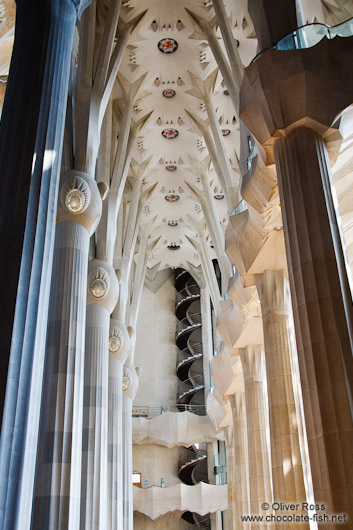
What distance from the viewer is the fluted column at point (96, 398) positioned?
12.4m

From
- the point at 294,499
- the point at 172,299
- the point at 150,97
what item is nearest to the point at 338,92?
the point at 294,499

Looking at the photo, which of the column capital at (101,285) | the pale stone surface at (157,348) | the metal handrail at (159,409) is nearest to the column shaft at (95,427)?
the column capital at (101,285)

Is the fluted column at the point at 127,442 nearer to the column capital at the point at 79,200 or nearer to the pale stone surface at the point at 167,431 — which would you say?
the pale stone surface at the point at 167,431

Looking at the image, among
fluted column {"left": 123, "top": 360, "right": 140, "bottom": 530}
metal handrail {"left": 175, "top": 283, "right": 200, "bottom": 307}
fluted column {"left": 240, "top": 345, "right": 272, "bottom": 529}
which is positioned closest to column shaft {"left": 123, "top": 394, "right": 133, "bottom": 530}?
fluted column {"left": 123, "top": 360, "right": 140, "bottom": 530}

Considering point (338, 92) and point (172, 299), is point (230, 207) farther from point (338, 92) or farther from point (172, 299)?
point (172, 299)

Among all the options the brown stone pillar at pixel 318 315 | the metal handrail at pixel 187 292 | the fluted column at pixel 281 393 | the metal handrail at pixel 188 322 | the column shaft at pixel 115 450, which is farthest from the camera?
the metal handrail at pixel 187 292

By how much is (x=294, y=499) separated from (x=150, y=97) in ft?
49.3

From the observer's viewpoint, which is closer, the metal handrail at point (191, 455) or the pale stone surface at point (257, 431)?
the pale stone surface at point (257, 431)

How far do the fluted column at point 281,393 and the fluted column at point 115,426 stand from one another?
19.9 ft

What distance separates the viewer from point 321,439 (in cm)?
661

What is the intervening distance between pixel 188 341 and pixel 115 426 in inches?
610

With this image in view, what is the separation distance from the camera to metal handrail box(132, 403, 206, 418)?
28.9 m

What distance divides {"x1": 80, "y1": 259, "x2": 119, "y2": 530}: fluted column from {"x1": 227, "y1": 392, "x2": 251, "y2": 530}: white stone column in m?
8.27

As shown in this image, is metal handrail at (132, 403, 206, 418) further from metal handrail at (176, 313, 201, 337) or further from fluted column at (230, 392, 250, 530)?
fluted column at (230, 392, 250, 530)
